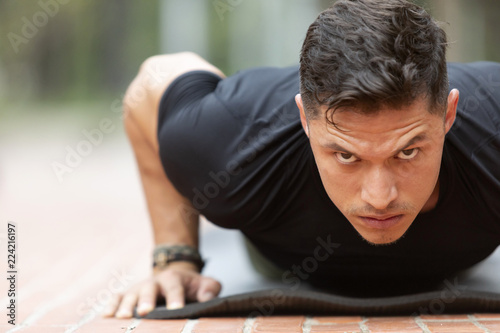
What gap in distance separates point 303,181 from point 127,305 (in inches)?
32.5

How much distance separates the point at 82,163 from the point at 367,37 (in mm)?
7496

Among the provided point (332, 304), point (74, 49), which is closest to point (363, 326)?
point (332, 304)

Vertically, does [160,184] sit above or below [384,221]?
below

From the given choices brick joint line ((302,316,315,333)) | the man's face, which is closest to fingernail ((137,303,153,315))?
brick joint line ((302,316,315,333))

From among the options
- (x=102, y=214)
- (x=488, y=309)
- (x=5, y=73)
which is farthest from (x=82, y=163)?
(x=5, y=73)

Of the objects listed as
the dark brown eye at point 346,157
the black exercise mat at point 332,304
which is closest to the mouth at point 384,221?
the dark brown eye at point 346,157

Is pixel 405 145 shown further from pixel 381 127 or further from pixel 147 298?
pixel 147 298

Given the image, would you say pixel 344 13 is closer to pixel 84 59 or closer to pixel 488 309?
pixel 488 309

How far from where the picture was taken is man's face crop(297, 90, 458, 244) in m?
1.94

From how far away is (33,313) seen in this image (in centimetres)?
271

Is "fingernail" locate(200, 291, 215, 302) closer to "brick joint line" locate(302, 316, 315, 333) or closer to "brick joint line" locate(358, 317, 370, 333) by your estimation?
"brick joint line" locate(302, 316, 315, 333)

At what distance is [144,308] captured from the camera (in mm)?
2580

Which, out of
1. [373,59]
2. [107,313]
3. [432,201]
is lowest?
[107,313]

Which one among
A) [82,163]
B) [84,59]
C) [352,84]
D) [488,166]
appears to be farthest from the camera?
[84,59]
